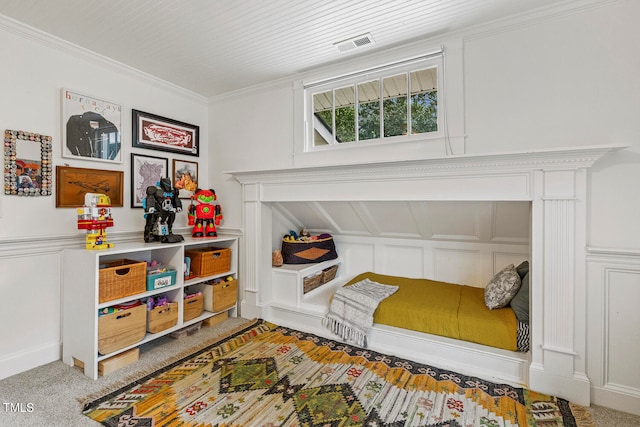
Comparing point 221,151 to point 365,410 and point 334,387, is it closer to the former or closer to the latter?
point 334,387

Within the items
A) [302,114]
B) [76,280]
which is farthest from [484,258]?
[76,280]

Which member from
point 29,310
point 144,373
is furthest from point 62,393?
point 29,310

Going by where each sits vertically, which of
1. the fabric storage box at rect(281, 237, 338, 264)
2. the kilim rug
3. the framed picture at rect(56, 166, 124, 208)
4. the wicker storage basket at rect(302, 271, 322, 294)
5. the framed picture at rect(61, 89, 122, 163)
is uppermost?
the framed picture at rect(61, 89, 122, 163)

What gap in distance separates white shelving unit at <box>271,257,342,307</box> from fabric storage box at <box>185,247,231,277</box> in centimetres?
49

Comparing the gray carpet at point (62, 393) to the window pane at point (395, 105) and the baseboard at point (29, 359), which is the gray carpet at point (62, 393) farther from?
the window pane at point (395, 105)

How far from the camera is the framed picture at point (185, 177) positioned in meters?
3.08

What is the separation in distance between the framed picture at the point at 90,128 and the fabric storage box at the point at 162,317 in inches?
51.2

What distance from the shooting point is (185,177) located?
3168 millimetres

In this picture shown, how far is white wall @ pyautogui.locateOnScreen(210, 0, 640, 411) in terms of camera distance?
5.72ft

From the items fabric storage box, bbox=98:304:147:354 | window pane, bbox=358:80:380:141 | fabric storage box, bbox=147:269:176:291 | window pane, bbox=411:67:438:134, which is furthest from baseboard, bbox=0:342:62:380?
window pane, bbox=411:67:438:134

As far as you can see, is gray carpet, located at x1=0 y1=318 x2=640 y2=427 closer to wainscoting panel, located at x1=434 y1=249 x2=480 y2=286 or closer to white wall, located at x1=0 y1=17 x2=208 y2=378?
white wall, located at x1=0 y1=17 x2=208 y2=378

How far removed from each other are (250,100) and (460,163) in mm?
2135

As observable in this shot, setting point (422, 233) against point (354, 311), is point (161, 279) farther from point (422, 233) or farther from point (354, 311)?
point (422, 233)

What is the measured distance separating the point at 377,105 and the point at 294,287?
5.94 feet
